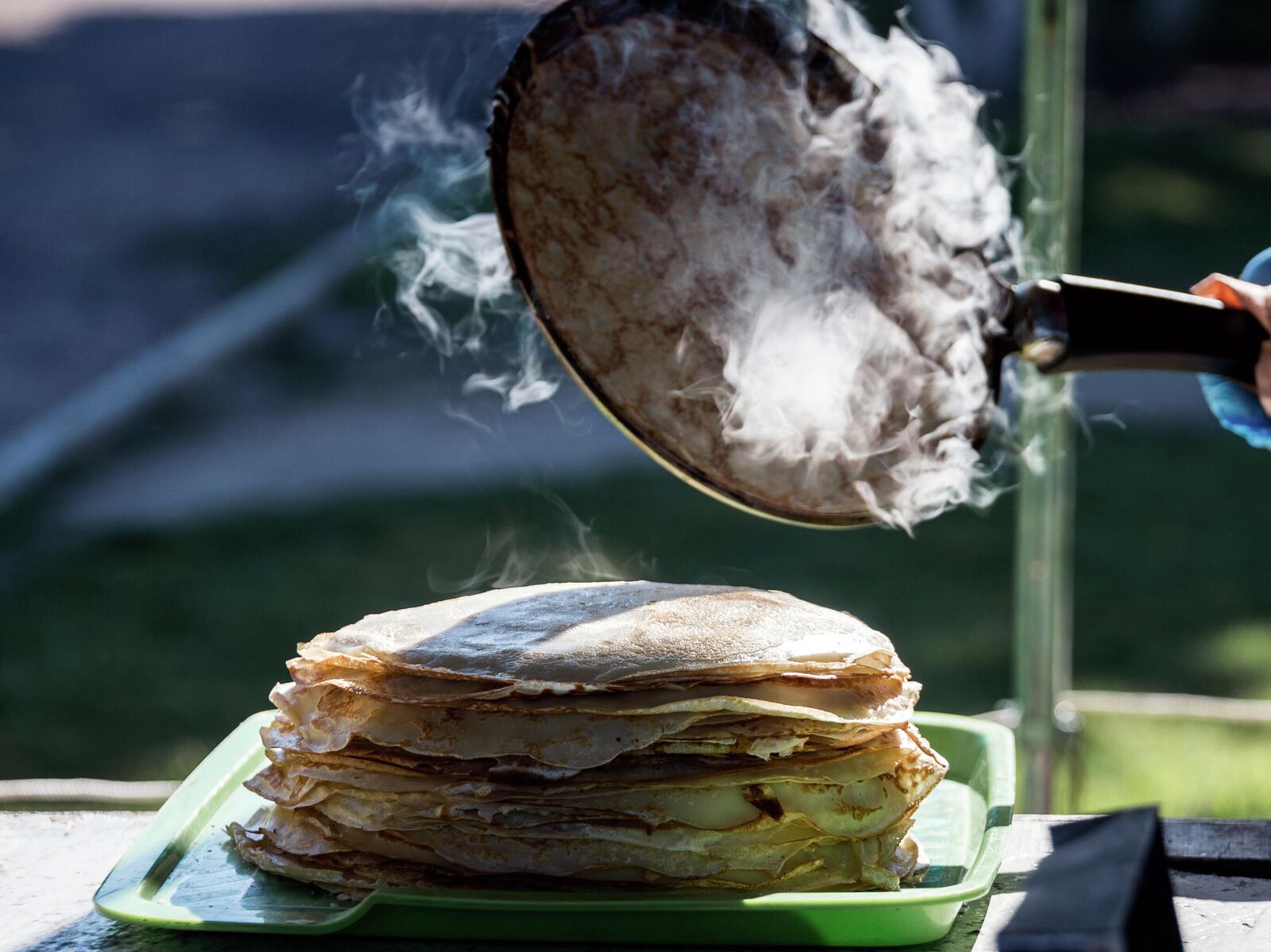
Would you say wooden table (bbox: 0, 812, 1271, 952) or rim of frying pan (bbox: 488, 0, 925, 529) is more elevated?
rim of frying pan (bbox: 488, 0, 925, 529)

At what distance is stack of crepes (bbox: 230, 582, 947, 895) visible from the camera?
53.7 inches

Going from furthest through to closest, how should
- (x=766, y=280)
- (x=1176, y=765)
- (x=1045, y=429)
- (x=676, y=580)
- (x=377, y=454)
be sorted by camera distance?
1. (x=377, y=454)
2. (x=676, y=580)
3. (x=1176, y=765)
4. (x=1045, y=429)
5. (x=766, y=280)

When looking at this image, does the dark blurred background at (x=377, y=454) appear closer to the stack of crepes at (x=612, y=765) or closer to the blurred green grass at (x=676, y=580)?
the blurred green grass at (x=676, y=580)

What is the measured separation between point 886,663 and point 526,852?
1.25 feet

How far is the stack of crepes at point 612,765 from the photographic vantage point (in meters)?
1.37

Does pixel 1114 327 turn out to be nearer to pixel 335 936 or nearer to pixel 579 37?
pixel 579 37

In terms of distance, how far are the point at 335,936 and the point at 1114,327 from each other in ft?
3.03

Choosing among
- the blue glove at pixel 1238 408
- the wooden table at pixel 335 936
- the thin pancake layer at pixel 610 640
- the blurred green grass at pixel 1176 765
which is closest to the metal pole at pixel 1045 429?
the blurred green grass at pixel 1176 765

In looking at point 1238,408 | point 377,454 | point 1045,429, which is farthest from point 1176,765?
point 377,454

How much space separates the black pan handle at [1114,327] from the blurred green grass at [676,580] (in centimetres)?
191

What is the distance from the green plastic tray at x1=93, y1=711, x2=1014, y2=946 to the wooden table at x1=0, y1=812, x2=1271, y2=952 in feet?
0.09

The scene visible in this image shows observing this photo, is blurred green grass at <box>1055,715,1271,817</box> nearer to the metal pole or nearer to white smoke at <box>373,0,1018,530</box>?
the metal pole

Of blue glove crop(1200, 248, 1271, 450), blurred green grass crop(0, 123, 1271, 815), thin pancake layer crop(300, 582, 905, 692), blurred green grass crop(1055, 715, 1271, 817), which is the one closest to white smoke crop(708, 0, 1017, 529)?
thin pancake layer crop(300, 582, 905, 692)

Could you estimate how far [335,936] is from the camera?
137 centimetres
